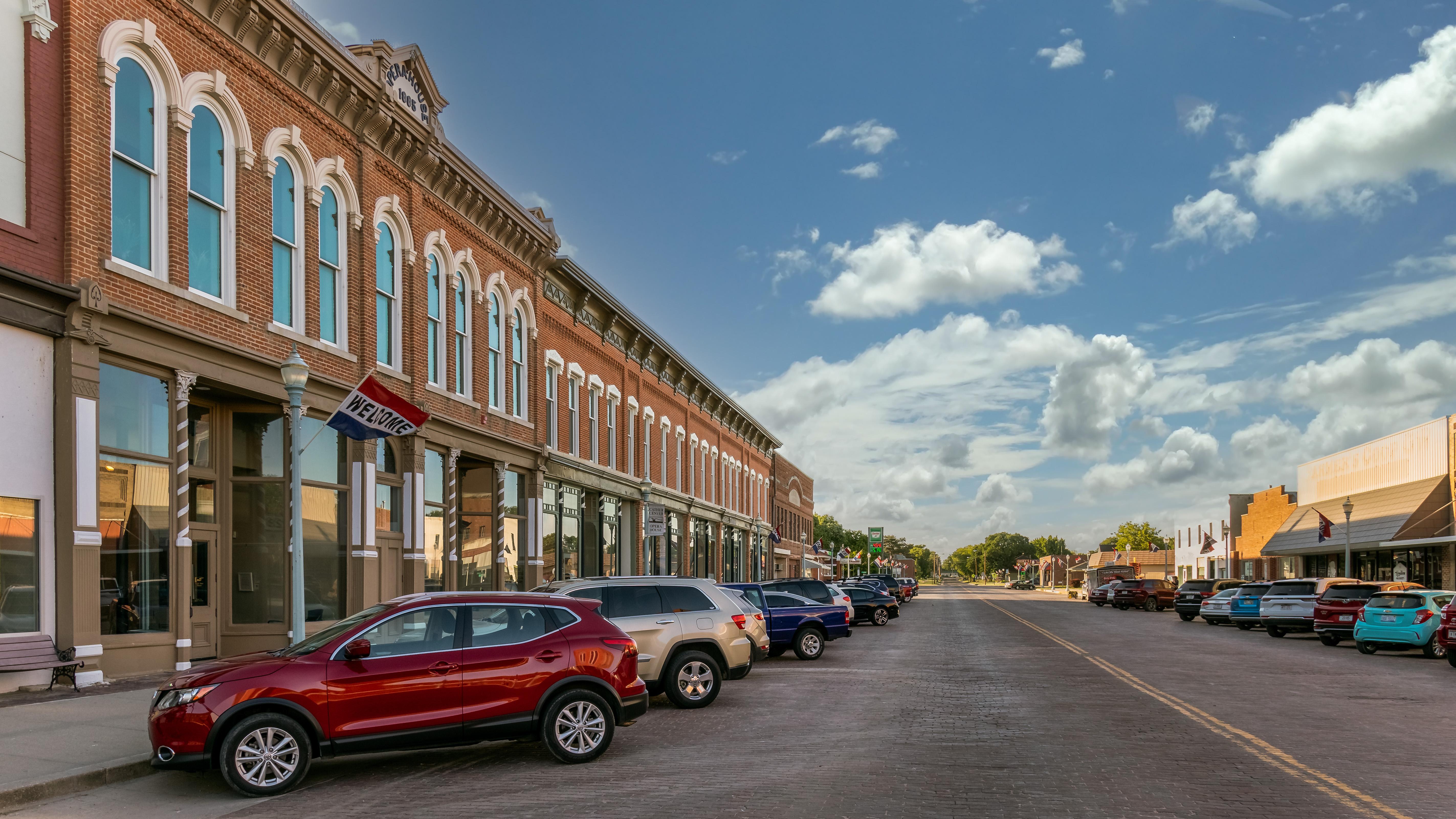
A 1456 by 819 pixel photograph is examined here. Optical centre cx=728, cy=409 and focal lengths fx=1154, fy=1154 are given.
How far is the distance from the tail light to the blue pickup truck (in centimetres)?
1174

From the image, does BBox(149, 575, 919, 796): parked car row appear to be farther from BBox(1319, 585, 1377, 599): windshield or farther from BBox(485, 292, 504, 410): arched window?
BBox(1319, 585, 1377, 599): windshield

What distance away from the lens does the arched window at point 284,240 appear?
20.6m

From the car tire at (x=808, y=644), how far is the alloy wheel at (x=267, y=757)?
14.9 meters

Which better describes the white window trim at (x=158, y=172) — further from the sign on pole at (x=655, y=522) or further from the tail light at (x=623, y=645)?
the sign on pole at (x=655, y=522)

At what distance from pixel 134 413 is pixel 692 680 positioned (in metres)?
9.01

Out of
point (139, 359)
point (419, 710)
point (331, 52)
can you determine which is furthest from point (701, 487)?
point (419, 710)

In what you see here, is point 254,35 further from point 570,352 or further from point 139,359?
point 570,352

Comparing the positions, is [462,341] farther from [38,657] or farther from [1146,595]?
[1146,595]

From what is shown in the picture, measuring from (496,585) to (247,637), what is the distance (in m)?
9.99

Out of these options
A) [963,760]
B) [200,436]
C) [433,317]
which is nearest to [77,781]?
[963,760]

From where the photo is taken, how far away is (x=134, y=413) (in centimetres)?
1672

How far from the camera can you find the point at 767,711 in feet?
47.9

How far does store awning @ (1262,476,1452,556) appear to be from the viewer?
42.6m

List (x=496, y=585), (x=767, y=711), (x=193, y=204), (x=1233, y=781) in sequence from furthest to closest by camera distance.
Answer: (x=496, y=585), (x=193, y=204), (x=767, y=711), (x=1233, y=781)
